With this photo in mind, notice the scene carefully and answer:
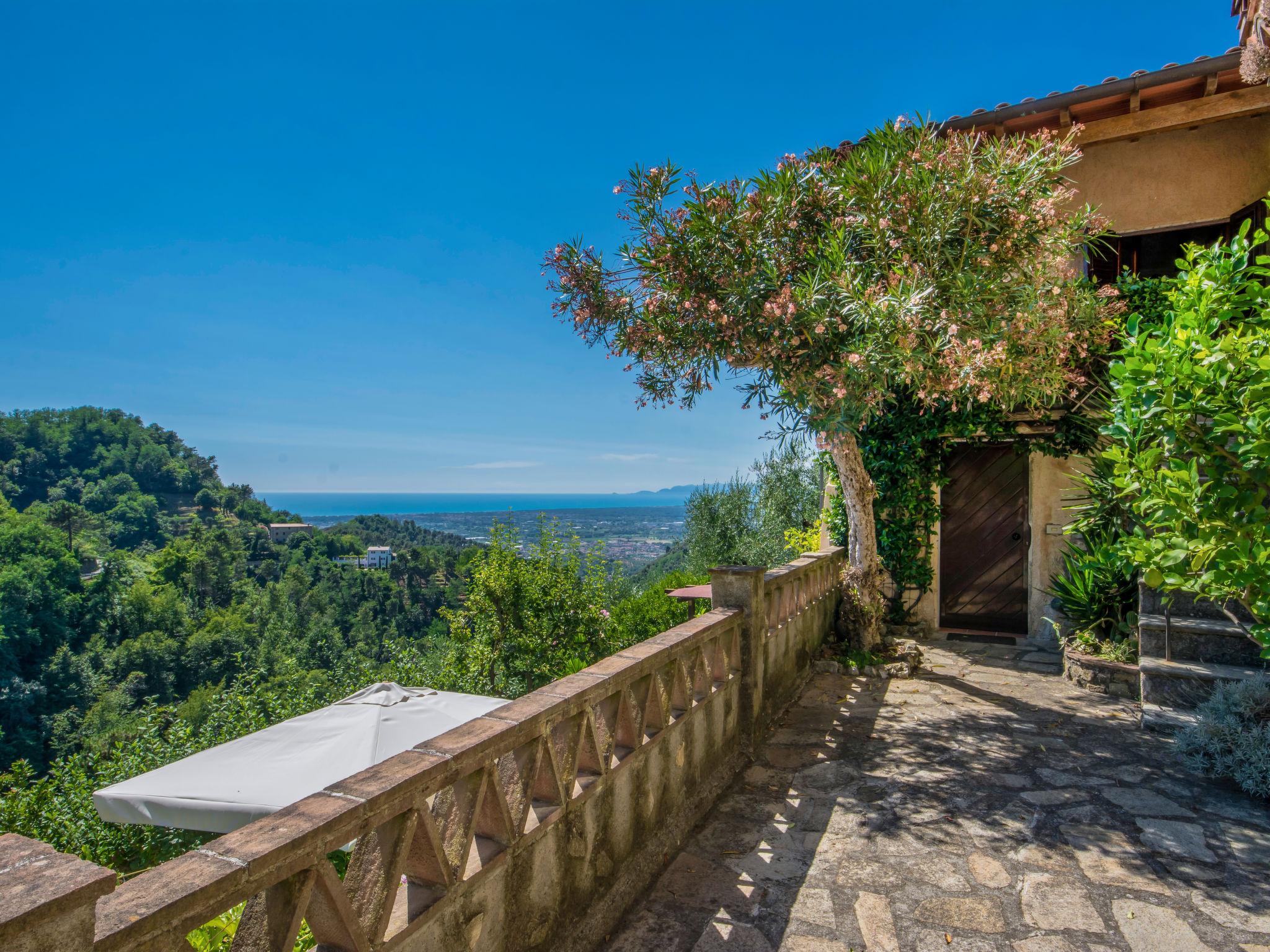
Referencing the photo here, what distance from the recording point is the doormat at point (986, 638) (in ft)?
24.9

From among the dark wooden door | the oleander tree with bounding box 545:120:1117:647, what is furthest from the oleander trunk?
the dark wooden door

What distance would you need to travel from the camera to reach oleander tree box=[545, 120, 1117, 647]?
4.46 metres

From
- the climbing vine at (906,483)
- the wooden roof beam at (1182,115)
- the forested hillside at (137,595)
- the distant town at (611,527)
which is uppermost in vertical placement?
the wooden roof beam at (1182,115)

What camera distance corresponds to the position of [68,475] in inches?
3282

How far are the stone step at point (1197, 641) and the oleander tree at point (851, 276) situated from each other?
1.98 metres

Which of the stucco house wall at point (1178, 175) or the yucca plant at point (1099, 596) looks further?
the stucco house wall at point (1178, 175)

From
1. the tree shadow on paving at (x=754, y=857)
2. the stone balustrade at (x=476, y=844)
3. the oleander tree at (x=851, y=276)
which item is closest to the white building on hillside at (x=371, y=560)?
the oleander tree at (x=851, y=276)

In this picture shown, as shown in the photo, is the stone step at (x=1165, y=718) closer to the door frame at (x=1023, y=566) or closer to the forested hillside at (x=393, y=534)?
the door frame at (x=1023, y=566)

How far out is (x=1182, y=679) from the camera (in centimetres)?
463

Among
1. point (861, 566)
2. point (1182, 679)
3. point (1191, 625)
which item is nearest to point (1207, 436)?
point (1191, 625)

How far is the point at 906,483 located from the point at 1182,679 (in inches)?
140

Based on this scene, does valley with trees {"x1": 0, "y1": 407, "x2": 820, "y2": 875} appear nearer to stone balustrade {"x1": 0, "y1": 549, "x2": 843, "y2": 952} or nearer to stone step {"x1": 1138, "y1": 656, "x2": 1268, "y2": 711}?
stone step {"x1": 1138, "y1": 656, "x2": 1268, "y2": 711}

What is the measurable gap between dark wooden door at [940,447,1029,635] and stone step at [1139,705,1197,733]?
3.29 meters

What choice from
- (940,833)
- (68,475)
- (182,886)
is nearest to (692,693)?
(940,833)
